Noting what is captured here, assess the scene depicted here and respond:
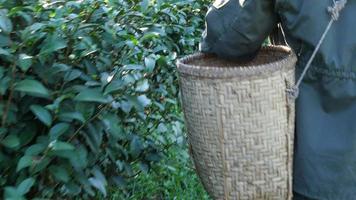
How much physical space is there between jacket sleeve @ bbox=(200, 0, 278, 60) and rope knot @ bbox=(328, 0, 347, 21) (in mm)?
196

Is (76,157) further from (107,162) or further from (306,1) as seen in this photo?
(306,1)

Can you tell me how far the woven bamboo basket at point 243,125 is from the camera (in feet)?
6.93

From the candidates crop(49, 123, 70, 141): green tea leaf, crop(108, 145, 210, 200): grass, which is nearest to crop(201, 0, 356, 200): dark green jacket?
crop(49, 123, 70, 141): green tea leaf

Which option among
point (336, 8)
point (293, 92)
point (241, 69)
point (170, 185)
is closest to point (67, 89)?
point (241, 69)

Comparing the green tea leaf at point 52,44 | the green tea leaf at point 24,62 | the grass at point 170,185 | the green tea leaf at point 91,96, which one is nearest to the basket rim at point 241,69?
the green tea leaf at point 91,96

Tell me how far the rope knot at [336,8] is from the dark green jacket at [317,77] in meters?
0.02

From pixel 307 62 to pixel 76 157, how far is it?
0.78m

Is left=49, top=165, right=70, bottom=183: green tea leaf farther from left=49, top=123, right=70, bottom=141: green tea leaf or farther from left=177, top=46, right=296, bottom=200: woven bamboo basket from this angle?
left=177, top=46, right=296, bottom=200: woven bamboo basket

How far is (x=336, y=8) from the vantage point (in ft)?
6.72

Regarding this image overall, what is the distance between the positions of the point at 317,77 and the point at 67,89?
775 mm

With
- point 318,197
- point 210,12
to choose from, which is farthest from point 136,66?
point 318,197

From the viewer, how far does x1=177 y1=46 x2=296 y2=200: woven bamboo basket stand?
2.11 m

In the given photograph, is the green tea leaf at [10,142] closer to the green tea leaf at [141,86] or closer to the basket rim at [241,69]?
the green tea leaf at [141,86]

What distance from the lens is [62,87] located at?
6.64 feet
